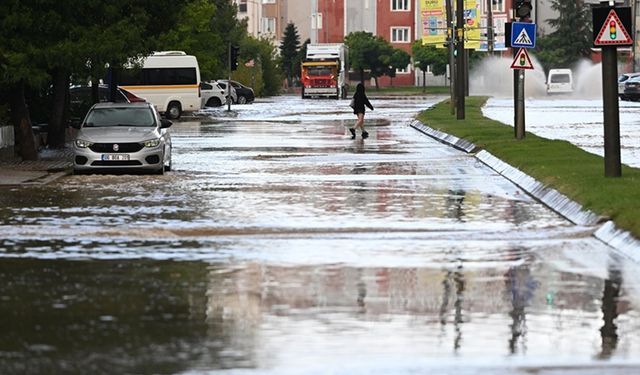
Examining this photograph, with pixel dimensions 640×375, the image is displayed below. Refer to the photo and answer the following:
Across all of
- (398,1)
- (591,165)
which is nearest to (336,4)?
(398,1)

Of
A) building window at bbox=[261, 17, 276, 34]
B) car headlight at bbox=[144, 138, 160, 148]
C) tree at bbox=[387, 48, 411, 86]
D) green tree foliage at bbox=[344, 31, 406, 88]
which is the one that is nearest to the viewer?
car headlight at bbox=[144, 138, 160, 148]

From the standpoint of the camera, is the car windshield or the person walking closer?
the car windshield

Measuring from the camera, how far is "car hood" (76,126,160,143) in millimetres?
29375

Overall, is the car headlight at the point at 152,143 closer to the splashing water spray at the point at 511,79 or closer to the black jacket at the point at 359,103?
the black jacket at the point at 359,103

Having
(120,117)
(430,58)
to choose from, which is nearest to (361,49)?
(430,58)

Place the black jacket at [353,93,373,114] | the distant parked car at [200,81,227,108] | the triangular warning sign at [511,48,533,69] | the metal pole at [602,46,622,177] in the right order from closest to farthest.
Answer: the metal pole at [602,46,622,177] → the triangular warning sign at [511,48,533,69] → the black jacket at [353,93,373,114] → the distant parked car at [200,81,227,108]

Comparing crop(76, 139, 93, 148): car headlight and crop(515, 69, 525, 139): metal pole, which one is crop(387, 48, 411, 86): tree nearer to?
crop(515, 69, 525, 139): metal pole

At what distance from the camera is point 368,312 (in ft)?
39.0

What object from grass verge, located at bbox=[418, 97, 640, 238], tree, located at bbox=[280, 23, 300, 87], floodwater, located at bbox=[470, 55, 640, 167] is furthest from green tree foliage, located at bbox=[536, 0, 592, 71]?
grass verge, located at bbox=[418, 97, 640, 238]

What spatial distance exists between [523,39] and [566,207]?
15134 millimetres

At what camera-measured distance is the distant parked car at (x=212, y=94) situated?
82562 millimetres

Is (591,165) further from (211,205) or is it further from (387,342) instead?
(387,342)

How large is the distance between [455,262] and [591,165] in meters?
12.4

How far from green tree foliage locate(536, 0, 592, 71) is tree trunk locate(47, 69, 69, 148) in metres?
99.1
